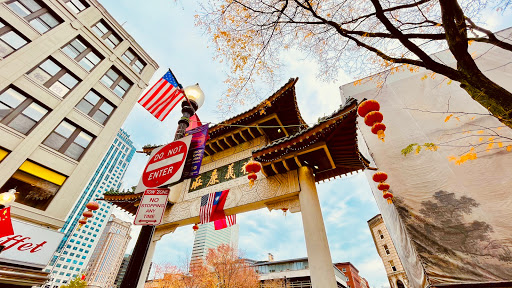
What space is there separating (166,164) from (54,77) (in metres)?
14.8

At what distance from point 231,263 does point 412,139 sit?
2173cm

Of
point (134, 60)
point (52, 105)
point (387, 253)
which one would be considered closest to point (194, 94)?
point (52, 105)

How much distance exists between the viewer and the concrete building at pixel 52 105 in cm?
989

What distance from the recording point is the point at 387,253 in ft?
97.4

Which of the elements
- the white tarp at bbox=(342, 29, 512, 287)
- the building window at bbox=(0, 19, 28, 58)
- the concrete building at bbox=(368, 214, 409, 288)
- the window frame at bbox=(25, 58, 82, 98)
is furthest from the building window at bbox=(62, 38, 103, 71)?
the concrete building at bbox=(368, 214, 409, 288)

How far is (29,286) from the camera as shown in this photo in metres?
8.88

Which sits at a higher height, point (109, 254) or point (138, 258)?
point (109, 254)

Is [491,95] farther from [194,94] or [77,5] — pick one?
[77,5]

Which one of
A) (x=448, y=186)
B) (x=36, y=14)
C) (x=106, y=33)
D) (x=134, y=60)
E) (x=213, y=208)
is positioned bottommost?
(x=213, y=208)

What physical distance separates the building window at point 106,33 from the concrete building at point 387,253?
37306 mm

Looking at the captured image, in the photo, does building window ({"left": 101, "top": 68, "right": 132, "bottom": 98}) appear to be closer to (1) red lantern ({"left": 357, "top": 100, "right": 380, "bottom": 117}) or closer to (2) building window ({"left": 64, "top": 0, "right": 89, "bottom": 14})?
(2) building window ({"left": 64, "top": 0, "right": 89, "bottom": 14})

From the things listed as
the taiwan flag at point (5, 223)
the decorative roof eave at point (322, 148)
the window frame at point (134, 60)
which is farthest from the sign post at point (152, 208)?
the window frame at point (134, 60)

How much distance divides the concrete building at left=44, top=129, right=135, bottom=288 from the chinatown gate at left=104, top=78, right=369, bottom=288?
338 feet

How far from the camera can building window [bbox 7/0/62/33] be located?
12.2 metres
